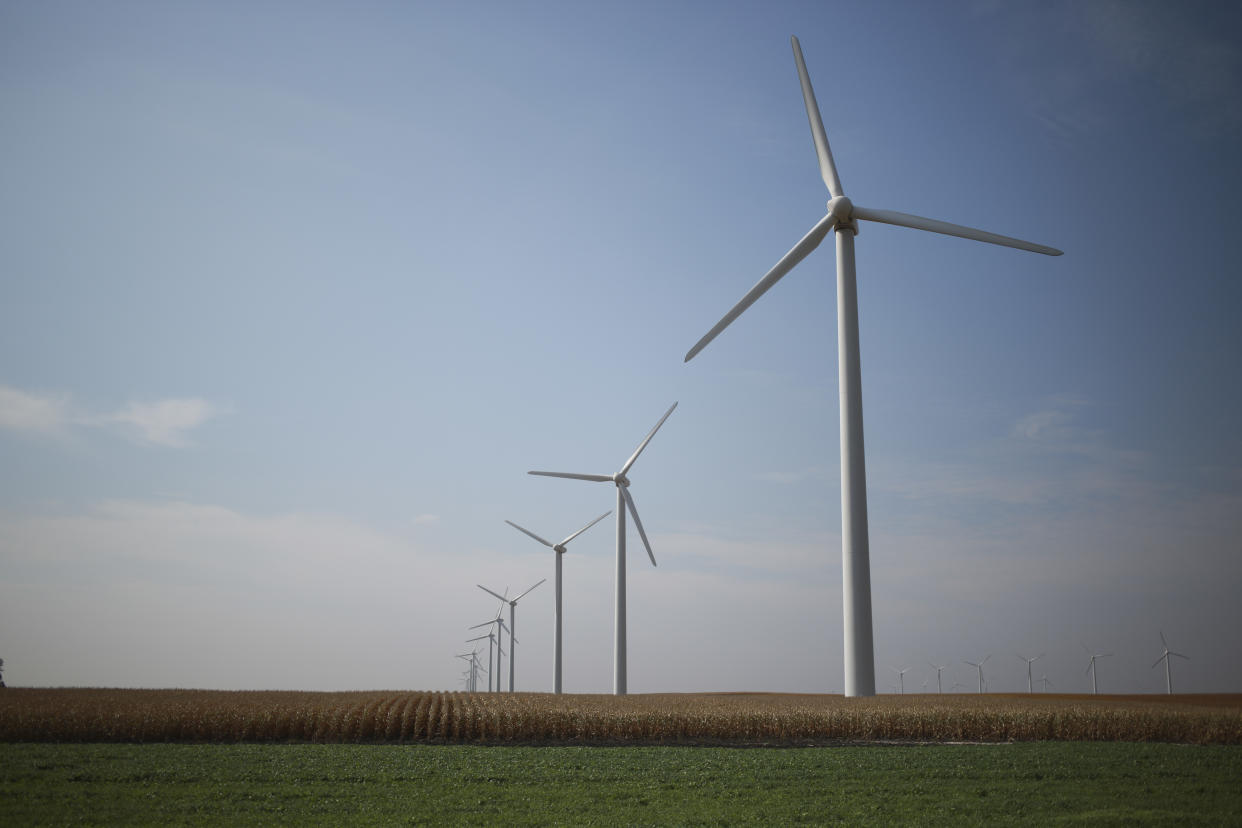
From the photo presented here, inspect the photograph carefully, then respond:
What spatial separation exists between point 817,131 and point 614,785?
32203 millimetres

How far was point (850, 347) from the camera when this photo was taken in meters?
34.8

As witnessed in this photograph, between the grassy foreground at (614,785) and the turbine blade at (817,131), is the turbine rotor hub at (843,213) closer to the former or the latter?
the turbine blade at (817,131)

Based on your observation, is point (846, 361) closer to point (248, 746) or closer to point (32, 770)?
→ point (248, 746)

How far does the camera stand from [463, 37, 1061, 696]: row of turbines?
31.8 m

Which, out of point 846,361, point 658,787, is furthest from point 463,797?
point 846,361

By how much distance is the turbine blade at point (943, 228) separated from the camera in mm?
35000

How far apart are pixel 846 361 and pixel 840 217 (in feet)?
24.0

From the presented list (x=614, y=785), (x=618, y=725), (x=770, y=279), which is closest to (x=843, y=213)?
(x=770, y=279)

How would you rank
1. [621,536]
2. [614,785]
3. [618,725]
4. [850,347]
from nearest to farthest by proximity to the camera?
[614,785], [618,725], [850,347], [621,536]

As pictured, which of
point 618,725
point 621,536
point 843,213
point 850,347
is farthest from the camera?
point 621,536

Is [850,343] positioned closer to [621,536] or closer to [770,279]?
[770,279]

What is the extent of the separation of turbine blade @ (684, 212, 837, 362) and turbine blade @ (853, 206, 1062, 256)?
6.54 feet

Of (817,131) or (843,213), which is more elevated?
(817,131)

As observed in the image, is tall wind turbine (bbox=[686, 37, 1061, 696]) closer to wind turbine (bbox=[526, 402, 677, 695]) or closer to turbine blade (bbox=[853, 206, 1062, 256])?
turbine blade (bbox=[853, 206, 1062, 256])
